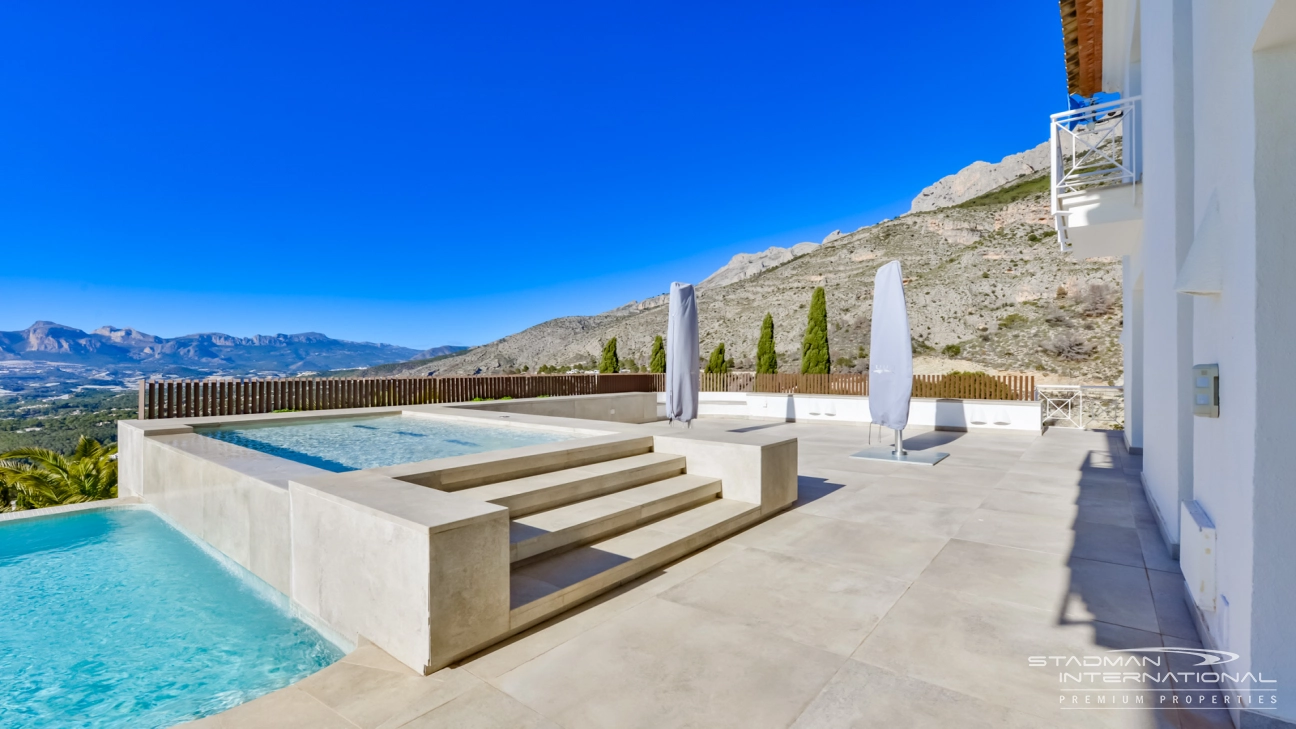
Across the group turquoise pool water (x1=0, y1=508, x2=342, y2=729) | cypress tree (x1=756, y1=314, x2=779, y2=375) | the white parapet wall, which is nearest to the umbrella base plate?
the white parapet wall

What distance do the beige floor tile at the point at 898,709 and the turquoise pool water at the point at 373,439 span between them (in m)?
4.65

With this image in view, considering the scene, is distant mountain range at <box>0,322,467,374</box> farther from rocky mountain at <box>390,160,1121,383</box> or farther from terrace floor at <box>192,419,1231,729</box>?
terrace floor at <box>192,419,1231,729</box>

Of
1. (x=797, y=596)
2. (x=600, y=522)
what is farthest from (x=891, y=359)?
(x=600, y=522)

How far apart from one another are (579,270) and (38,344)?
7123 inches

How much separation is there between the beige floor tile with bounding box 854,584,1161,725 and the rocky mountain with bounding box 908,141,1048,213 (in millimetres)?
→ 75792

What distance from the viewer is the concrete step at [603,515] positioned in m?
3.71

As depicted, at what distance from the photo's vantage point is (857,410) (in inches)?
537

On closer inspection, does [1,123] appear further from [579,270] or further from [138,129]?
[579,270]

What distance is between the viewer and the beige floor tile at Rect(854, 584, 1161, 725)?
2.41 meters

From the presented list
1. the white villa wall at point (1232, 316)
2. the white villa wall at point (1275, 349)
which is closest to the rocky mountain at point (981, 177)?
the white villa wall at point (1232, 316)

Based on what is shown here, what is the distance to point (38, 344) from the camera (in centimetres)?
14538

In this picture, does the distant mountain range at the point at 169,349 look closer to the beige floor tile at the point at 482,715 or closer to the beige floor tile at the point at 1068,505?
the beige floor tile at the point at 1068,505

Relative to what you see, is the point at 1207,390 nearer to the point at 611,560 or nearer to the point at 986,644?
the point at 986,644

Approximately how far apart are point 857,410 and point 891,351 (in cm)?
593
